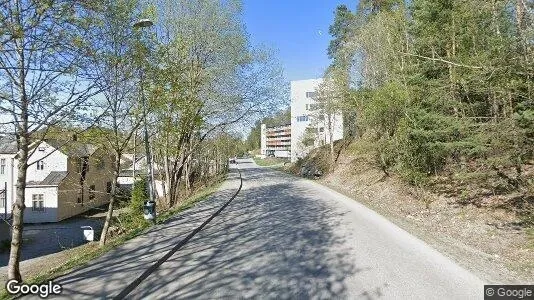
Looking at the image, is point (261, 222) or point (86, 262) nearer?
point (86, 262)

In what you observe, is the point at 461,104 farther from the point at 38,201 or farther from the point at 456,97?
the point at 38,201

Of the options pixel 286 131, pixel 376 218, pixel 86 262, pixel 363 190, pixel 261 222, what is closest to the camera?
pixel 86 262

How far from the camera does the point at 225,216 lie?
12.3 m

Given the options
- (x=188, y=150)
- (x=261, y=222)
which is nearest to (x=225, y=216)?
(x=261, y=222)

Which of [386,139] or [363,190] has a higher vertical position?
[386,139]

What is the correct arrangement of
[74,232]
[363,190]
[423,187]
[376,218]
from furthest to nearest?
[74,232] → [363,190] → [423,187] → [376,218]

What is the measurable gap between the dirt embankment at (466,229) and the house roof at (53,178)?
Result: 1044 inches

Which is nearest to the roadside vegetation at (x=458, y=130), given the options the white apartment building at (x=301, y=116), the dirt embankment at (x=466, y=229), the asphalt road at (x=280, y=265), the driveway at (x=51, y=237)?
the dirt embankment at (x=466, y=229)

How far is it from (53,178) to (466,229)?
109 ft

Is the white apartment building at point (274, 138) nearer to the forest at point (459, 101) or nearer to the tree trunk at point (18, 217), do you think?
the forest at point (459, 101)

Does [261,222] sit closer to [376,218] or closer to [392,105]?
[376,218]

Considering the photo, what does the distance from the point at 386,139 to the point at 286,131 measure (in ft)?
325

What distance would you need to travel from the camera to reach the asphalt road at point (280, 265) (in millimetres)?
5668

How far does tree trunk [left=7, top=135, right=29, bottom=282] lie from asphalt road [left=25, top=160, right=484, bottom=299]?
1.64 meters
